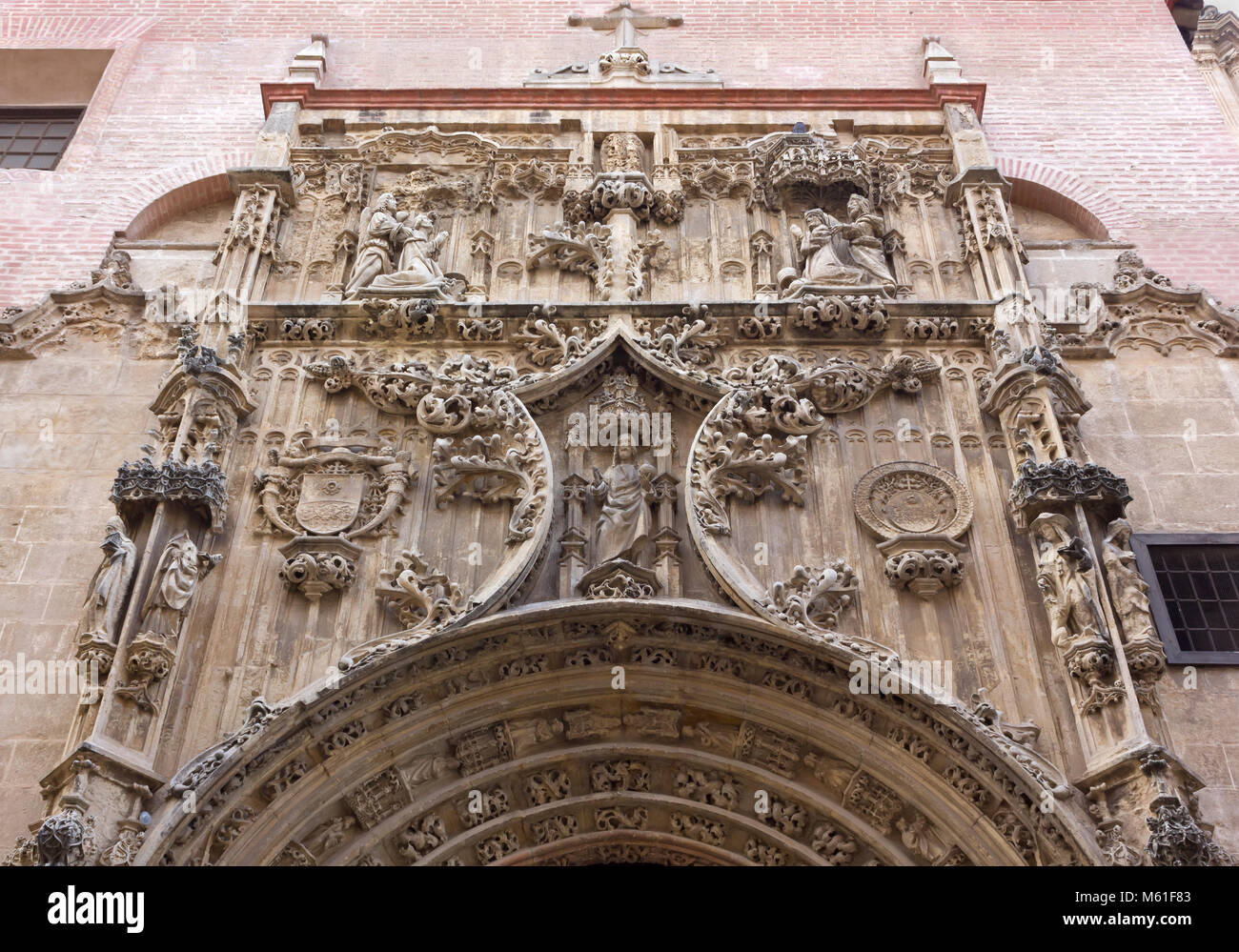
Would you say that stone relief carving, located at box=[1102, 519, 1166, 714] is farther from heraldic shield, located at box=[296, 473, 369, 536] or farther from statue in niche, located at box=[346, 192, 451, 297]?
statue in niche, located at box=[346, 192, 451, 297]

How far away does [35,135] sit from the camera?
58.6ft

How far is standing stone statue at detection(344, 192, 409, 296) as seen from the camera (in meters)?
13.3

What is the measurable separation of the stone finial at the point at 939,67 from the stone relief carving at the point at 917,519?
6.14 m

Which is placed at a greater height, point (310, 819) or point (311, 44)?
point (311, 44)

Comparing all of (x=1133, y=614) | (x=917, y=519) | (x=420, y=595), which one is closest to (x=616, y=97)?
(x=917, y=519)

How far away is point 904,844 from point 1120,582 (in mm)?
2495

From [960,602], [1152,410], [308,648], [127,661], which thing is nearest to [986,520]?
[960,602]

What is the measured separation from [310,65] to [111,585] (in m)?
8.38

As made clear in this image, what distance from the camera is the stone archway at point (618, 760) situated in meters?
9.62

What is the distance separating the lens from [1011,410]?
461 inches

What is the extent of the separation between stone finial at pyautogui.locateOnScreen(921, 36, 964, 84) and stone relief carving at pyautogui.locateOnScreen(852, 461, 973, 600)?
6140mm

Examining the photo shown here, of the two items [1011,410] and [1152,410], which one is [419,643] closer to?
[1011,410]

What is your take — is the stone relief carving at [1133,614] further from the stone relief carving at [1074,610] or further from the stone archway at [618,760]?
the stone archway at [618,760]

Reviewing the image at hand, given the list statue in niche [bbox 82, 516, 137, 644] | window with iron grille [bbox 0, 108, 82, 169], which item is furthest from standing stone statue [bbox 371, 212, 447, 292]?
window with iron grille [bbox 0, 108, 82, 169]
